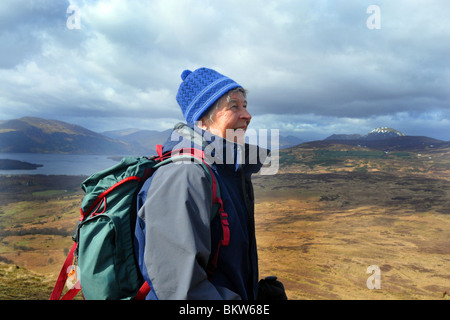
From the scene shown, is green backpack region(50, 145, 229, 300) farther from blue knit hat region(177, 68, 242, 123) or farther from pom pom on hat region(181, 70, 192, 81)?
pom pom on hat region(181, 70, 192, 81)

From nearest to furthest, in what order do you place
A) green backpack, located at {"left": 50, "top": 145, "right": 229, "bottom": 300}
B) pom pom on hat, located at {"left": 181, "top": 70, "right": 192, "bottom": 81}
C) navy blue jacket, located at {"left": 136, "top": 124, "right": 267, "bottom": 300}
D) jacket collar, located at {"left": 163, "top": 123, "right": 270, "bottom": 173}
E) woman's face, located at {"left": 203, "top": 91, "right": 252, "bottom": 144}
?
navy blue jacket, located at {"left": 136, "top": 124, "right": 267, "bottom": 300} → green backpack, located at {"left": 50, "top": 145, "right": 229, "bottom": 300} → jacket collar, located at {"left": 163, "top": 123, "right": 270, "bottom": 173} → woman's face, located at {"left": 203, "top": 91, "right": 252, "bottom": 144} → pom pom on hat, located at {"left": 181, "top": 70, "right": 192, "bottom": 81}

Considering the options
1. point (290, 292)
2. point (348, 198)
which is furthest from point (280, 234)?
point (348, 198)

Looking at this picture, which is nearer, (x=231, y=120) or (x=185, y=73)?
(x=231, y=120)

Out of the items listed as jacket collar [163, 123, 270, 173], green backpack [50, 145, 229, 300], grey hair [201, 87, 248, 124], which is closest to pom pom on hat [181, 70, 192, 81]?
grey hair [201, 87, 248, 124]

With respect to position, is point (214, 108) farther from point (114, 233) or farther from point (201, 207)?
point (114, 233)

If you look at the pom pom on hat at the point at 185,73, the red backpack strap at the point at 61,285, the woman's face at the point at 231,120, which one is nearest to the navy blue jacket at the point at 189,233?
the woman's face at the point at 231,120

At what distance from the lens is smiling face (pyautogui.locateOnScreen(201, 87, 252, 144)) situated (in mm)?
1873

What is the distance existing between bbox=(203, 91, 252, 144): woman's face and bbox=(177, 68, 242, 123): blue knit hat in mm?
60

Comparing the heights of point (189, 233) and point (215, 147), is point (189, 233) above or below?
below

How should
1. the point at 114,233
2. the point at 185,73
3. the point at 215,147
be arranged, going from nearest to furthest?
the point at 114,233
the point at 215,147
the point at 185,73

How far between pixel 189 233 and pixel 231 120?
80 centimetres

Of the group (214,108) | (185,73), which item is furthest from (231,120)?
(185,73)

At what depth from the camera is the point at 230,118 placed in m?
1.89

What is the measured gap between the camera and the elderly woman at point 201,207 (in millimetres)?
1353
